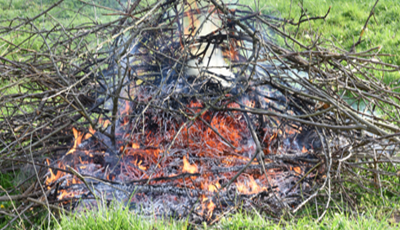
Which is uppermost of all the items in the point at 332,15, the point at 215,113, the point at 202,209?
the point at 332,15

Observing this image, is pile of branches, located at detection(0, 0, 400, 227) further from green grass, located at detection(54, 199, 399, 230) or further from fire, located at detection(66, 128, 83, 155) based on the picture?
green grass, located at detection(54, 199, 399, 230)

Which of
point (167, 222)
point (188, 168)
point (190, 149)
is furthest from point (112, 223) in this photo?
point (190, 149)

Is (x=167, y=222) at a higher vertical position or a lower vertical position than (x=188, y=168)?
lower

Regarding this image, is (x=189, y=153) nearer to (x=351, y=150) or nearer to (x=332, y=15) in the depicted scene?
(x=351, y=150)

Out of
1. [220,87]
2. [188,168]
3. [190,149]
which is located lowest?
[188,168]

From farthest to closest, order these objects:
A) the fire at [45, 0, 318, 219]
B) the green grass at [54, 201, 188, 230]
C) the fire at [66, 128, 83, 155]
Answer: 1. the fire at [66, 128, 83, 155]
2. the fire at [45, 0, 318, 219]
3. the green grass at [54, 201, 188, 230]

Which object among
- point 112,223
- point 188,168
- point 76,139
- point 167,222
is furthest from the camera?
point 76,139

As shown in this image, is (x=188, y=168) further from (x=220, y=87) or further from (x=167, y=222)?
(x=220, y=87)

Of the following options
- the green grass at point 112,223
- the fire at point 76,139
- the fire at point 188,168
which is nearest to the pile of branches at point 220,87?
the fire at point 76,139

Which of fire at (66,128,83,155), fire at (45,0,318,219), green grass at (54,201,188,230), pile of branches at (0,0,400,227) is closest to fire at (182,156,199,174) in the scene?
fire at (45,0,318,219)

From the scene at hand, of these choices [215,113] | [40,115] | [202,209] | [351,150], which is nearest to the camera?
[202,209]

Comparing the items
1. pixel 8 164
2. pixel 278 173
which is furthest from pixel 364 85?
pixel 8 164

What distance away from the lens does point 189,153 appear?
2686mm

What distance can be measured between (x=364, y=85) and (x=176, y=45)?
5.00 feet
